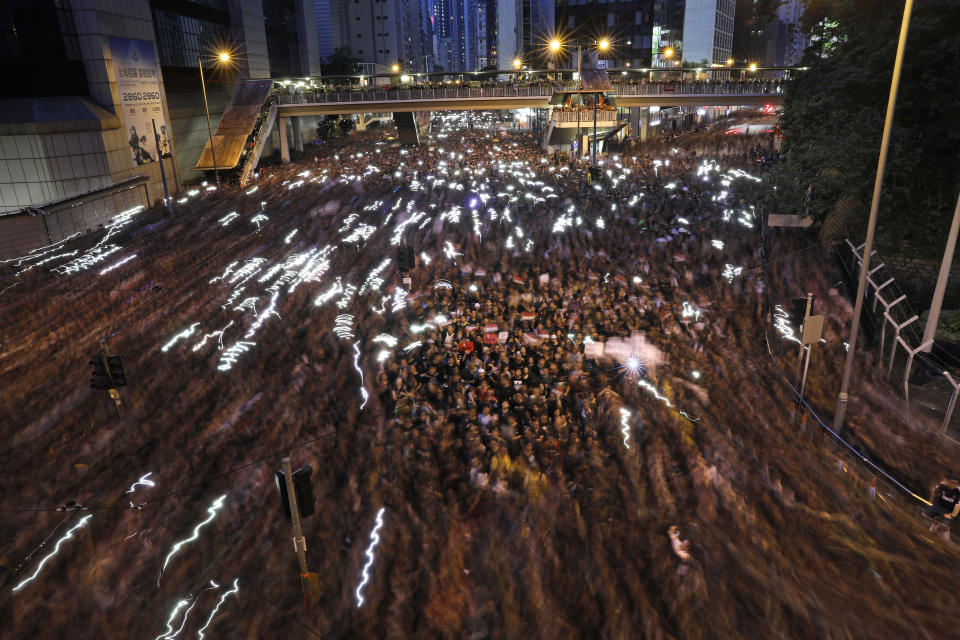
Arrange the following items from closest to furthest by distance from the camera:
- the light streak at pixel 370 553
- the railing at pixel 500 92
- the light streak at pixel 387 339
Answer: the light streak at pixel 370 553 < the light streak at pixel 387 339 < the railing at pixel 500 92

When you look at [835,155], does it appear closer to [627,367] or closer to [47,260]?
[627,367]

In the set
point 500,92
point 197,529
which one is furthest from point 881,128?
point 500,92

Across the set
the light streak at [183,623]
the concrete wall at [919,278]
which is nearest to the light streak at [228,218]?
the light streak at [183,623]

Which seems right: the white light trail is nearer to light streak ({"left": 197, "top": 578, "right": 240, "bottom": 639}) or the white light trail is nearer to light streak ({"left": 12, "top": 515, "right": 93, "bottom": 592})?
light streak ({"left": 12, "top": 515, "right": 93, "bottom": 592})

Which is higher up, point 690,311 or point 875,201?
point 875,201

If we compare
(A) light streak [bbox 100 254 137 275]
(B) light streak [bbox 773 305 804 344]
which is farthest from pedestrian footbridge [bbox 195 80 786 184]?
(B) light streak [bbox 773 305 804 344]

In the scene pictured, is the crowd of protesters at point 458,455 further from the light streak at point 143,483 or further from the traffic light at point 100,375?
the traffic light at point 100,375

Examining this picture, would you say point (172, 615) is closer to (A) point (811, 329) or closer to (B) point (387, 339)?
(B) point (387, 339)
